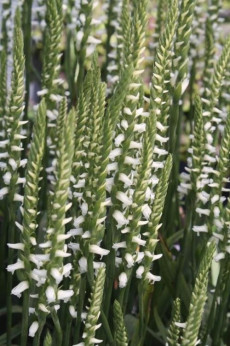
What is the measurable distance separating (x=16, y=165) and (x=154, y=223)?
0.29 m

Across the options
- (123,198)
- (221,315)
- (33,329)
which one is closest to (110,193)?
(123,198)

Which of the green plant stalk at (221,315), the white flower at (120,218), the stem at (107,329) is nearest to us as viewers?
the white flower at (120,218)

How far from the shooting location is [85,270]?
4.13 feet

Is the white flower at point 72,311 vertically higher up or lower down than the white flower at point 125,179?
lower down

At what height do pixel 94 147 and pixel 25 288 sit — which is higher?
pixel 94 147

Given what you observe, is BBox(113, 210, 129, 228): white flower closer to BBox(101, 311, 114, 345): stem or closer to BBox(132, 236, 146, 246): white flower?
BBox(132, 236, 146, 246): white flower

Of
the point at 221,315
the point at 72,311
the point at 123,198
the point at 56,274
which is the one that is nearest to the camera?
the point at 56,274

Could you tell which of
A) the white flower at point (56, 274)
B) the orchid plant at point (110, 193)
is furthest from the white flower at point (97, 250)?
the white flower at point (56, 274)

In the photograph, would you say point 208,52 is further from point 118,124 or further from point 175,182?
point 118,124

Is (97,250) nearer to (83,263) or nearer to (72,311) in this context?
(83,263)

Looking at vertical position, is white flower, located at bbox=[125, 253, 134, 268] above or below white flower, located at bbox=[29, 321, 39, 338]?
above

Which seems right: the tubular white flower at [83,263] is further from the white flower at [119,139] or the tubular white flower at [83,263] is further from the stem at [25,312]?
the white flower at [119,139]

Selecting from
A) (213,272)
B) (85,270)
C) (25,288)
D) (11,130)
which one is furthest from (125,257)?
(213,272)

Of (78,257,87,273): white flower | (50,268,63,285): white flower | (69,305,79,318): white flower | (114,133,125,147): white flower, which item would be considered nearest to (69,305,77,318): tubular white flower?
(69,305,79,318): white flower
